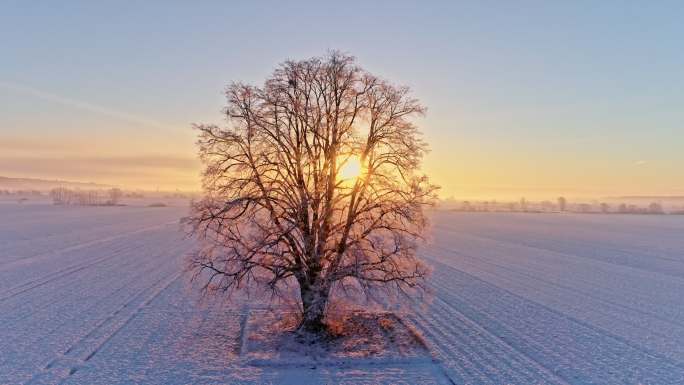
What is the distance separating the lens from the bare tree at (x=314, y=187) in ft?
51.8

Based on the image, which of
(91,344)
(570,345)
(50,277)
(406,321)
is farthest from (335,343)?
(50,277)

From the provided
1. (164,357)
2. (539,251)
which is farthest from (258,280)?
(539,251)

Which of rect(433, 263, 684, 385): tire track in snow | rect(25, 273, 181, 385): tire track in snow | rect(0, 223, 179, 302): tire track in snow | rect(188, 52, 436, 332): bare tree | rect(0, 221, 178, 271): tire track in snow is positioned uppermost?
rect(188, 52, 436, 332): bare tree

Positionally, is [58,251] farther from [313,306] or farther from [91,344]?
[313,306]

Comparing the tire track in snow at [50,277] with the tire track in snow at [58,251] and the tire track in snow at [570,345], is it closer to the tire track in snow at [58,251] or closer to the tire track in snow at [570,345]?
the tire track in snow at [58,251]

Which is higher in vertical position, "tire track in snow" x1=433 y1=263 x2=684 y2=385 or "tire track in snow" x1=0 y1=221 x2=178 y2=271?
"tire track in snow" x1=0 y1=221 x2=178 y2=271

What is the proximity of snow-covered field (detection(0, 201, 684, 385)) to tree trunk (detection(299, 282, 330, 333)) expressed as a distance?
2201mm

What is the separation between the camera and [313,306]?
16078 mm

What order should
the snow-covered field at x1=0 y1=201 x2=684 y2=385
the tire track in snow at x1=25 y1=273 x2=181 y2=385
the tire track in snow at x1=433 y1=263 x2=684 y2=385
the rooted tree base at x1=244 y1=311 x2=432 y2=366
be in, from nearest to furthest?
1. the tire track in snow at x1=25 y1=273 x2=181 y2=385
2. the snow-covered field at x1=0 y1=201 x2=684 y2=385
3. the tire track in snow at x1=433 y1=263 x2=684 y2=385
4. the rooted tree base at x1=244 y1=311 x2=432 y2=366

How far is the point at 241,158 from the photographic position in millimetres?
16078

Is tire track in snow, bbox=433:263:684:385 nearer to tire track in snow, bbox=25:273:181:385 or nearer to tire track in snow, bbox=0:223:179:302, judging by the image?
tire track in snow, bbox=25:273:181:385

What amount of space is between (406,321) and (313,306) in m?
4.91

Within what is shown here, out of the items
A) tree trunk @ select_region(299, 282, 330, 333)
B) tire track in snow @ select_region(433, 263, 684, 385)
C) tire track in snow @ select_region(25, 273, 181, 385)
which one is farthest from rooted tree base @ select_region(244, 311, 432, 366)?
tire track in snow @ select_region(25, 273, 181, 385)

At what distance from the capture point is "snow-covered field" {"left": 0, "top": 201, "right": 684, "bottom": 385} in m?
13.8
